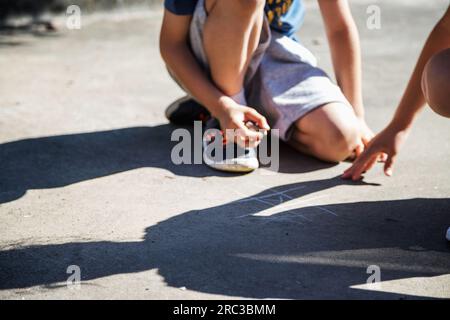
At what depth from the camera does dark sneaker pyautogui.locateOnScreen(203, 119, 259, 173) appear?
249 centimetres

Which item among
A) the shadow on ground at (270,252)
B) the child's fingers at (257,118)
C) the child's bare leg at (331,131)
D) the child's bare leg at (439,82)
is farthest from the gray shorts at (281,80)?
the child's bare leg at (439,82)

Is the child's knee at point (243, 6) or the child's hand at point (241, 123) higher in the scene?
the child's knee at point (243, 6)

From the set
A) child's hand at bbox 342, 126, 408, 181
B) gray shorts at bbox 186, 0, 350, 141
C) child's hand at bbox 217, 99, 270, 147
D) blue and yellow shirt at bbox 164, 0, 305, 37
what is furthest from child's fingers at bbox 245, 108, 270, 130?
blue and yellow shirt at bbox 164, 0, 305, 37

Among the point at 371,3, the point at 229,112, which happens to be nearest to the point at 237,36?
the point at 229,112

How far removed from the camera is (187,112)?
2912 mm

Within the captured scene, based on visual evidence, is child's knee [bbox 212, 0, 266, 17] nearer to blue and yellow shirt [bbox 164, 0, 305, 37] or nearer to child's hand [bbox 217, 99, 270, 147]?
blue and yellow shirt [bbox 164, 0, 305, 37]

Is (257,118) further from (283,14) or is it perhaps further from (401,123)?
(283,14)

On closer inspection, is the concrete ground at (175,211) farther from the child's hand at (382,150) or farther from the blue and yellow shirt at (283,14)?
the blue and yellow shirt at (283,14)

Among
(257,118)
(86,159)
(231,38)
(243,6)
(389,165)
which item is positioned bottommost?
(86,159)

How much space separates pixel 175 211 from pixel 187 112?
800mm

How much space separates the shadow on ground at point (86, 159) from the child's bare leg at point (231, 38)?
34 centimetres

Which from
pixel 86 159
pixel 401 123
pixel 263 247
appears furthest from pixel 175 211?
pixel 401 123

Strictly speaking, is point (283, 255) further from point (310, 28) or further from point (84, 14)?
point (84, 14)

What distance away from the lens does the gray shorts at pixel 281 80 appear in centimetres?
263
